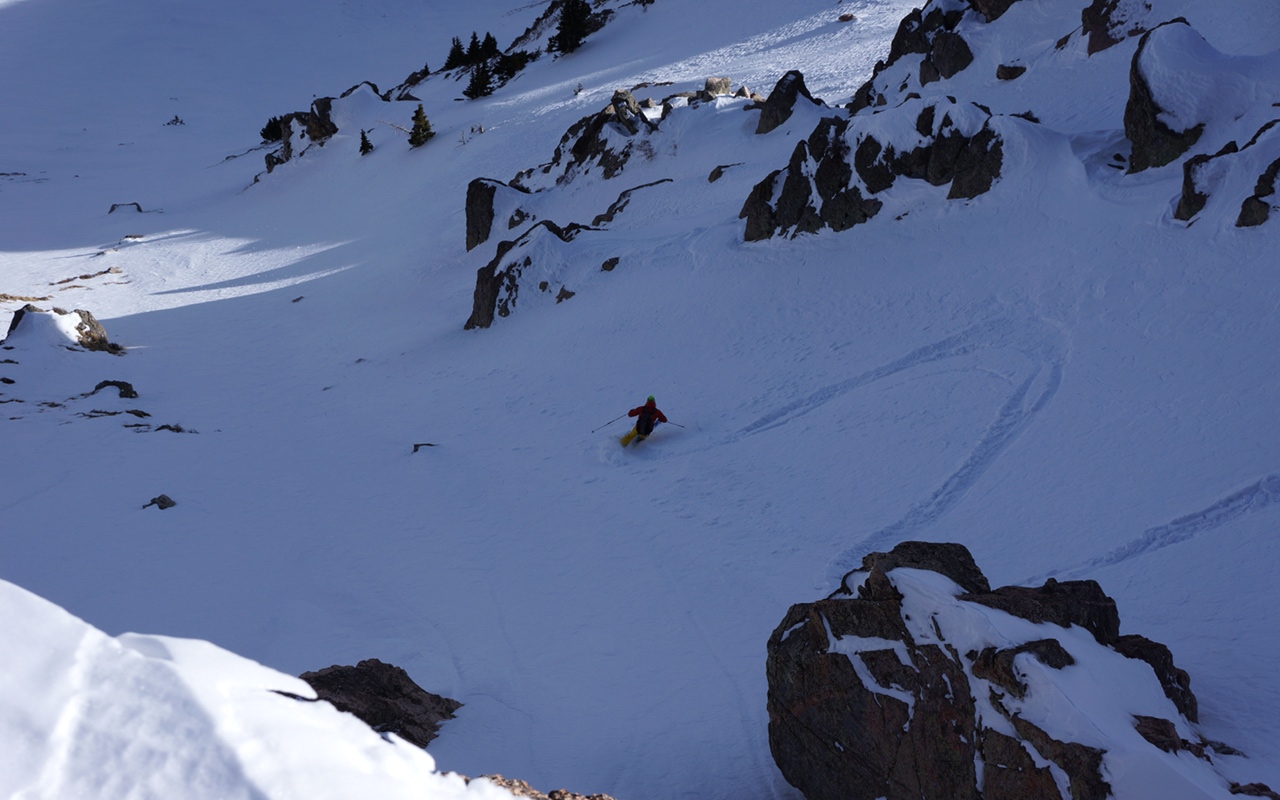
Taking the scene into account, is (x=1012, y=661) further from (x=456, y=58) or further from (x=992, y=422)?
(x=456, y=58)

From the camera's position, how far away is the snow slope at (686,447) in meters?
8.70

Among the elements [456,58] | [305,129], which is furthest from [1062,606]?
[456,58]

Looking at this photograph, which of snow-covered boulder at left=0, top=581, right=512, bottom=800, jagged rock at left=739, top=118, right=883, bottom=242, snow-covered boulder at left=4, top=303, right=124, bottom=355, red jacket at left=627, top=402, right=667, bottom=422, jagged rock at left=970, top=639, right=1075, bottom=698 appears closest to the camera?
snow-covered boulder at left=0, top=581, right=512, bottom=800

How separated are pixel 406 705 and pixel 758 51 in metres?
33.5

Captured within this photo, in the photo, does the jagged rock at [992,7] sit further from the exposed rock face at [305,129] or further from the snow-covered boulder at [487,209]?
the exposed rock face at [305,129]

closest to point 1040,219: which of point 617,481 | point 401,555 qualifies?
point 617,481

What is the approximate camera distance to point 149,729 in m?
3.10

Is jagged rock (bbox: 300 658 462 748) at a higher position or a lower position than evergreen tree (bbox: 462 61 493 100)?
lower

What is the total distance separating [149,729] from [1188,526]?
31.5 ft

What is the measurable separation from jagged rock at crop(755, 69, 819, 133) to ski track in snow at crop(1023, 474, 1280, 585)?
18538 mm

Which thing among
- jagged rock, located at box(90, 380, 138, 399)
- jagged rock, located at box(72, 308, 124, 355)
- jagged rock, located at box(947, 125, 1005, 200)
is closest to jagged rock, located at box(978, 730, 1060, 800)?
jagged rock, located at box(947, 125, 1005, 200)

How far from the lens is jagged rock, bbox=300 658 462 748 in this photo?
6883 mm

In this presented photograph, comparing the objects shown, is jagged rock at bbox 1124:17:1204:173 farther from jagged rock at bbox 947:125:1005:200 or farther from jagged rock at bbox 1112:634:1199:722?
jagged rock at bbox 1112:634:1199:722

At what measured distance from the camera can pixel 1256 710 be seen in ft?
21.5
